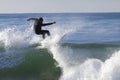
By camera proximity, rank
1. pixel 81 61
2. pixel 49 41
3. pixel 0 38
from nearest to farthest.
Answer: pixel 81 61, pixel 49 41, pixel 0 38

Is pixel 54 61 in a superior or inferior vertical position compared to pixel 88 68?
inferior

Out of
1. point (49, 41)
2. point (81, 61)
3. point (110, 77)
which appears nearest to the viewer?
point (110, 77)

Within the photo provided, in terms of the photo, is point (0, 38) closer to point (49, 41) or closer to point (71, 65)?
point (49, 41)

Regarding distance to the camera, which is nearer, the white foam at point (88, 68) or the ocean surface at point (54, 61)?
the white foam at point (88, 68)

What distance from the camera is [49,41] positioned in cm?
2389

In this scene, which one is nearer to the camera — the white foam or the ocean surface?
the white foam

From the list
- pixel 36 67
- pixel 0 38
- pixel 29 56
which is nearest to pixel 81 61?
pixel 36 67

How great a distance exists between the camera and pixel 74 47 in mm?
23422

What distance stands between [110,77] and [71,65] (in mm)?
2545

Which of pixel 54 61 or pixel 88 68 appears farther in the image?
pixel 54 61

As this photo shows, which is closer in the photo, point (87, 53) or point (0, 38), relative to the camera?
point (87, 53)

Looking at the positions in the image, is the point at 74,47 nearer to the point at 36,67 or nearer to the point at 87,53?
the point at 87,53

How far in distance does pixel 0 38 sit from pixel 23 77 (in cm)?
1018

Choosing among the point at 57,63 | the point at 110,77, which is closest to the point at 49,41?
the point at 57,63
